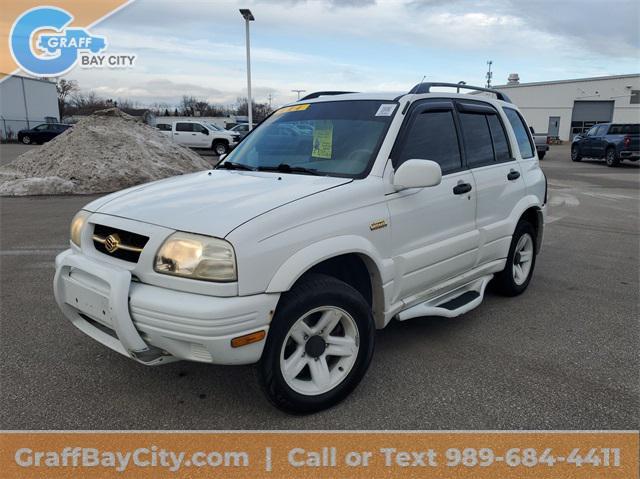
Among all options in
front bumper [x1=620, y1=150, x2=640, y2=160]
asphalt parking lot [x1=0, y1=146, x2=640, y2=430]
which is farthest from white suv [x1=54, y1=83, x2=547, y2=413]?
front bumper [x1=620, y1=150, x2=640, y2=160]

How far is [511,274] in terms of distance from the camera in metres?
4.68

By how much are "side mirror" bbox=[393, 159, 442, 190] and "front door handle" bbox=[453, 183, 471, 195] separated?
2.19ft

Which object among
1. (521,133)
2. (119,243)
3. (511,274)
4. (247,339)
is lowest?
(511,274)

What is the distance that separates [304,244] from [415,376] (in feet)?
4.25

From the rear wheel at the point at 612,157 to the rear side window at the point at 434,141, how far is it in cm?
2084

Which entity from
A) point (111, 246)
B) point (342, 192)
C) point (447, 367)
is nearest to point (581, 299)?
point (447, 367)

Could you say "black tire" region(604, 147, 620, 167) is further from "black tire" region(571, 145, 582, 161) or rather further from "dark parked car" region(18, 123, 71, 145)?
"dark parked car" region(18, 123, 71, 145)

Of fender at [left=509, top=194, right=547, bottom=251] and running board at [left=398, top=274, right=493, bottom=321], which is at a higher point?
fender at [left=509, top=194, right=547, bottom=251]

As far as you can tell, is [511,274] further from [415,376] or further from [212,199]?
[212,199]

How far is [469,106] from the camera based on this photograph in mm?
4176

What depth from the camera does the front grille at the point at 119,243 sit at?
2689 mm

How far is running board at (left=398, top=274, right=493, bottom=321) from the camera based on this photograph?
3488 mm

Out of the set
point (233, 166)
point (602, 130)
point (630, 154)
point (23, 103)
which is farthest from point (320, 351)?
point (23, 103)

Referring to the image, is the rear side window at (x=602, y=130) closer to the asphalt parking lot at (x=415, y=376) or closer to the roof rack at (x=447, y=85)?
the asphalt parking lot at (x=415, y=376)
